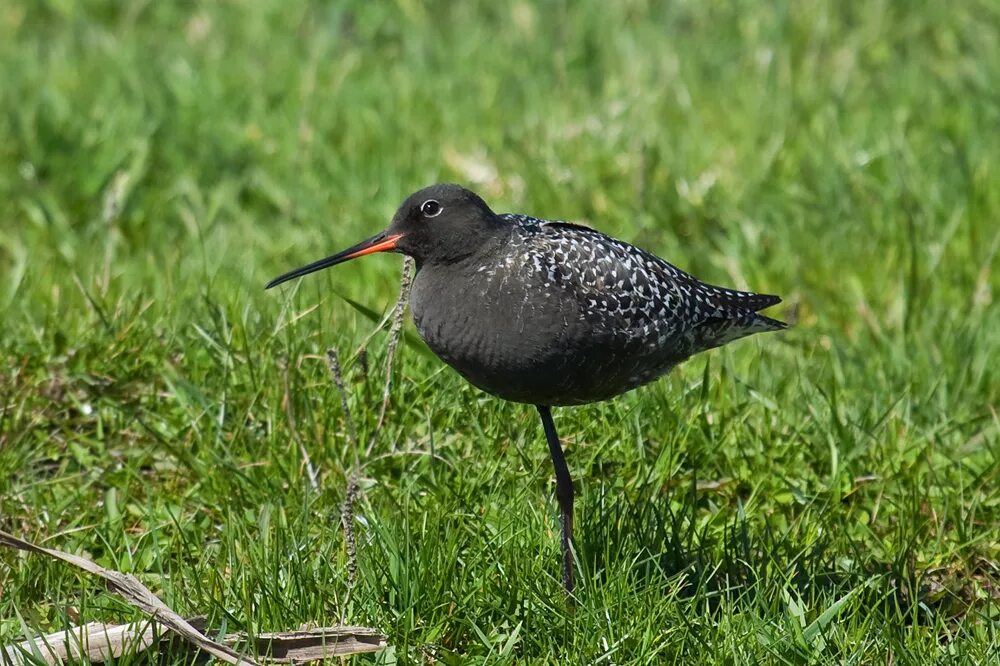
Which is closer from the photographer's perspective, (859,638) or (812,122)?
(859,638)

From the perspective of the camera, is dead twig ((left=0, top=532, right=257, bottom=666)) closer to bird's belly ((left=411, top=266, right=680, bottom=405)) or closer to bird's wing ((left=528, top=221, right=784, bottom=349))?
bird's belly ((left=411, top=266, right=680, bottom=405))

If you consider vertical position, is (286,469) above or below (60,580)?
above

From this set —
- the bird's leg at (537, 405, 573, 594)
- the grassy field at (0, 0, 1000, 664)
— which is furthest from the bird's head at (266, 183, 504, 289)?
the grassy field at (0, 0, 1000, 664)

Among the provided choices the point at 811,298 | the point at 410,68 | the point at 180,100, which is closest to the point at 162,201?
the point at 180,100

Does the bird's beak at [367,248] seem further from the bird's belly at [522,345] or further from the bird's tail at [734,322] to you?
the bird's tail at [734,322]

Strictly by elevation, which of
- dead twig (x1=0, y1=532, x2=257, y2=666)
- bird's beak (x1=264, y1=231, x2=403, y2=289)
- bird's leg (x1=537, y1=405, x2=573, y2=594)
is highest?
bird's beak (x1=264, y1=231, x2=403, y2=289)

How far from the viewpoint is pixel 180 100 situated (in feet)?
24.7

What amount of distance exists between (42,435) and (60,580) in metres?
0.82

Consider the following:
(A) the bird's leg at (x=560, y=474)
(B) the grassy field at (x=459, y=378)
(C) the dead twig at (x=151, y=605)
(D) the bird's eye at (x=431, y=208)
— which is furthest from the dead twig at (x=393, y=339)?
(C) the dead twig at (x=151, y=605)

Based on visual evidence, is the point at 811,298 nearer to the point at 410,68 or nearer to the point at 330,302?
the point at 330,302

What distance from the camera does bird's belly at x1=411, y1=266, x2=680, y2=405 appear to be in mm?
3908

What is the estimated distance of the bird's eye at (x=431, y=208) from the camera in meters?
4.16

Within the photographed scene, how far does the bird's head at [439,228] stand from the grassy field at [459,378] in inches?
27.0

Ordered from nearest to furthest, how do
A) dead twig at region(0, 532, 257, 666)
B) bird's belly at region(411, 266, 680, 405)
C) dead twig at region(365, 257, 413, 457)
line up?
dead twig at region(0, 532, 257, 666) < bird's belly at region(411, 266, 680, 405) < dead twig at region(365, 257, 413, 457)
